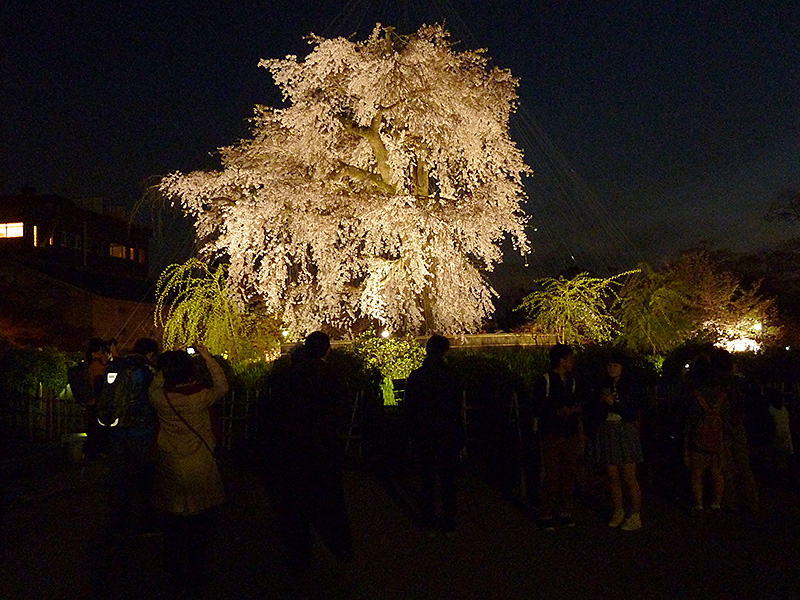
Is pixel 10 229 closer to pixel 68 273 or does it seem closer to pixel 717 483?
pixel 68 273

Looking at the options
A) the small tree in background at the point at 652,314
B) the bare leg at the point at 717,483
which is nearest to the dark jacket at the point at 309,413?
the bare leg at the point at 717,483

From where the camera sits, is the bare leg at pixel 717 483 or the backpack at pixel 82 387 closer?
the bare leg at pixel 717 483

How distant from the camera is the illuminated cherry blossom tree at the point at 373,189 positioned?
17.2m

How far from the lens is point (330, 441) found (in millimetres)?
5898

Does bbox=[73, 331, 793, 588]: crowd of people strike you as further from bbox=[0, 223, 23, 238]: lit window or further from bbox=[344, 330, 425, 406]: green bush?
bbox=[0, 223, 23, 238]: lit window

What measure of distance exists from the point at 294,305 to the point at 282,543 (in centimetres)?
1231

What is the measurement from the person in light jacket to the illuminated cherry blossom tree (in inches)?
446

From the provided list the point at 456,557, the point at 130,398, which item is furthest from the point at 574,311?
the point at 130,398

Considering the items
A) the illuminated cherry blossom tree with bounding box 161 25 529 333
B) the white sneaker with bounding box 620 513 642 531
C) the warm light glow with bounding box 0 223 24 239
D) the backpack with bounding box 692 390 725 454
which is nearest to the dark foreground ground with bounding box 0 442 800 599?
the white sneaker with bounding box 620 513 642 531

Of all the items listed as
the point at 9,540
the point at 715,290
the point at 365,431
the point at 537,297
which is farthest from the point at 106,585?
the point at 715,290

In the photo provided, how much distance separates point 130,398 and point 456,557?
10.4 ft

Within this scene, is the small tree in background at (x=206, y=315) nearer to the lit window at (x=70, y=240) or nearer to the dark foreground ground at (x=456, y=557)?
the dark foreground ground at (x=456, y=557)

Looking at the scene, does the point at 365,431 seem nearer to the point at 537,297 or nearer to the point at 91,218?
the point at 537,297

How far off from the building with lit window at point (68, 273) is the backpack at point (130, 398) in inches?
957
